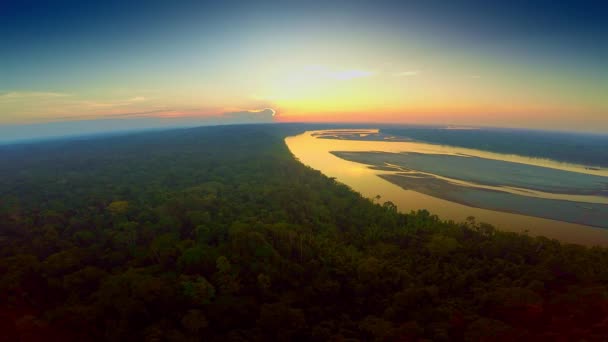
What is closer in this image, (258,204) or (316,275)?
(316,275)

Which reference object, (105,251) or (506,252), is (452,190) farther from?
(105,251)

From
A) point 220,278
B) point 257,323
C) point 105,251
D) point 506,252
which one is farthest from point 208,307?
point 506,252

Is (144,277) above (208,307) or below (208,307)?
above

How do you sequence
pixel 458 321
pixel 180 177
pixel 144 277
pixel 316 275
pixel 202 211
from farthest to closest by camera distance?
pixel 180 177, pixel 202 211, pixel 316 275, pixel 144 277, pixel 458 321

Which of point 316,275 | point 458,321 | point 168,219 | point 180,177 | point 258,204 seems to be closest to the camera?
point 458,321

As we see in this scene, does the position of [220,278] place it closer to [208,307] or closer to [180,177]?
[208,307]

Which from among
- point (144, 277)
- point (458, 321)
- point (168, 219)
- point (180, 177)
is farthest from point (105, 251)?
Answer: point (180, 177)
